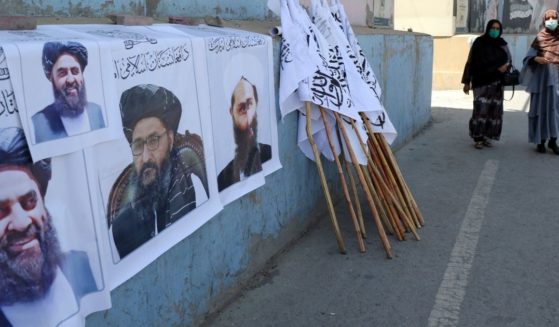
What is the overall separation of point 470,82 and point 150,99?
239 inches

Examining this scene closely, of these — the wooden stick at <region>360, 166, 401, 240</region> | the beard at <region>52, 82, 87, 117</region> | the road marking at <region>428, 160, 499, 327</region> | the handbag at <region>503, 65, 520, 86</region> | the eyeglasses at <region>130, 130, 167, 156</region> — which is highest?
the beard at <region>52, 82, 87, 117</region>

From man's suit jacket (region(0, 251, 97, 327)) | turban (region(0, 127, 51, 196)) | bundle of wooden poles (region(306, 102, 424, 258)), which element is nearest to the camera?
turban (region(0, 127, 51, 196))

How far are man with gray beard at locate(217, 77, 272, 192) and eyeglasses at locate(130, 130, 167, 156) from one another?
0.66 metres

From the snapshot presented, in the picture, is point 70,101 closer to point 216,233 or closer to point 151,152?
point 151,152

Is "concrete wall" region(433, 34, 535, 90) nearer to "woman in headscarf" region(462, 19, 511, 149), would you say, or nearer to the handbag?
"woman in headscarf" region(462, 19, 511, 149)

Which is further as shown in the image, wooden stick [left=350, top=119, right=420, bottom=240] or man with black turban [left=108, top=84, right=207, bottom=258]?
wooden stick [left=350, top=119, right=420, bottom=240]

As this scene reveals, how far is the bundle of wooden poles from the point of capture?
13.3 ft

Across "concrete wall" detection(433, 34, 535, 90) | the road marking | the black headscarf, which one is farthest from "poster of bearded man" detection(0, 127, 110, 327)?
"concrete wall" detection(433, 34, 535, 90)

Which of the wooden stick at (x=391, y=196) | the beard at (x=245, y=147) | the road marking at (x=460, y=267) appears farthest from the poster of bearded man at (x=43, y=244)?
the wooden stick at (x=391, y=196)

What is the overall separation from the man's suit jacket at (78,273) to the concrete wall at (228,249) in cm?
15

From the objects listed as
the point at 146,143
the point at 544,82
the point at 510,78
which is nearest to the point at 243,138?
the point at 146,143

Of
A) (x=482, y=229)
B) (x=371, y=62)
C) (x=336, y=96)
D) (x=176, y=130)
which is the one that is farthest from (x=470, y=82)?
(x=176, y=130)

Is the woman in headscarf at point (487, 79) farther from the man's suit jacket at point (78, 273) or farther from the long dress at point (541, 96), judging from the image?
the man's suit jacket at point (78, 273)

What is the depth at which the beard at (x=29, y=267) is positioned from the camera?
69.8 inches
